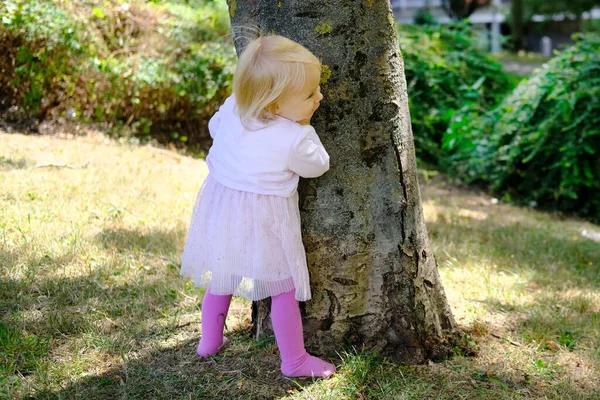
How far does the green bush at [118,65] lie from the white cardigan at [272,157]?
15.3 feet

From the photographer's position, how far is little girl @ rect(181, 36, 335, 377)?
2582 mm

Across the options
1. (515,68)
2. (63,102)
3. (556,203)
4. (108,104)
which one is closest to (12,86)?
(63,102)

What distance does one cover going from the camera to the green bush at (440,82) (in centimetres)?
816

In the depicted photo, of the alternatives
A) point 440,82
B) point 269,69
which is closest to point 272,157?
point 269,69

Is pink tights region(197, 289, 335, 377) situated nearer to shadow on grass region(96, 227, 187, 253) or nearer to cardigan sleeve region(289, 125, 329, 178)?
cardigan sleeve region(289, 125, 329, 178)

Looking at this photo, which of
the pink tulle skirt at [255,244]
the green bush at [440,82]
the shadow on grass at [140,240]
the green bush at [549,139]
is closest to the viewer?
the pink tulle skirt at [255,244]

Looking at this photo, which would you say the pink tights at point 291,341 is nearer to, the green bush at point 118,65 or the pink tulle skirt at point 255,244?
the pink tulle skirt at point 255,244

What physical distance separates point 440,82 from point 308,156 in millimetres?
6378

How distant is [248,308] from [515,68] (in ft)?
48.9

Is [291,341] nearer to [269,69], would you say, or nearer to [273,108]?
[273,108]

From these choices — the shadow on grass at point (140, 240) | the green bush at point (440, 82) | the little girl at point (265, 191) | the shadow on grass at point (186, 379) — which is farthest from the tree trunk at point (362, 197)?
the green bush at point (440, 82)

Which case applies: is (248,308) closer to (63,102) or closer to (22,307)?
(22,307)

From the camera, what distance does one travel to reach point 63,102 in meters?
6.96

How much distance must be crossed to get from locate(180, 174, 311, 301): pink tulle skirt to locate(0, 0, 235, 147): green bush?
4657 mm
